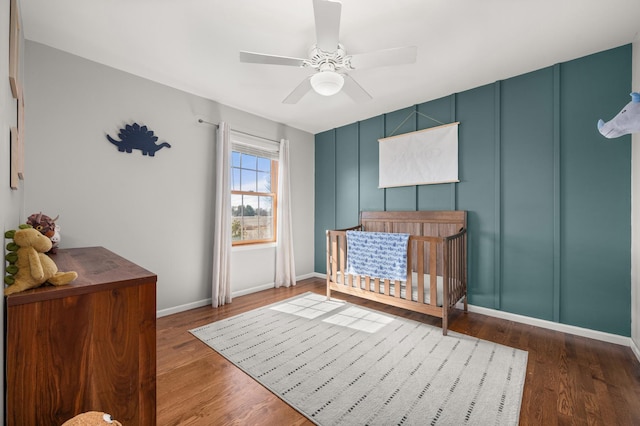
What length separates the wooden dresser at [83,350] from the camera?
2.68 ft

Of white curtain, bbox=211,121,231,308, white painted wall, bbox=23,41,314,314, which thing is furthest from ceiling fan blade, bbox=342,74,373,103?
Result: white painted wall, bbox=23,41,314,314

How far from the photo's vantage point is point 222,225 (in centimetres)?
310

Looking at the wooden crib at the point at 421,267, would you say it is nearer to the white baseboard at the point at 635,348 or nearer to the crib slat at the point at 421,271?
the crib slat at the point at 421,271

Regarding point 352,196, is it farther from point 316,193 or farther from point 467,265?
point 467,265

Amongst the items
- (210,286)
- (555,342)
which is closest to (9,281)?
(210,286)

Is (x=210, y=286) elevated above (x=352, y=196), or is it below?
below

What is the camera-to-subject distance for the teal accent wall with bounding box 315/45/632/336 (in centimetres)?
218

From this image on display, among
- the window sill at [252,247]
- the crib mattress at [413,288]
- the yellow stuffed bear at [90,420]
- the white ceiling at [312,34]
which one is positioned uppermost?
the white ceiling at [312,34]

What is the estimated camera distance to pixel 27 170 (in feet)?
6.82

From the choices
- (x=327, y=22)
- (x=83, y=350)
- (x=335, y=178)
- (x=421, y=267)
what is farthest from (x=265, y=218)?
(x=83, y=350)

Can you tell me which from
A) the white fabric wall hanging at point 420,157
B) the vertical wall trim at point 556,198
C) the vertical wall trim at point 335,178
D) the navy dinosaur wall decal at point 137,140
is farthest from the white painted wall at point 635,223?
the navy dinosaur wall decal at point 137,140

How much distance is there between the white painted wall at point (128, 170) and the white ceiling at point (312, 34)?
24cm

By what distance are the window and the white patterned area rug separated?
1.23 meters

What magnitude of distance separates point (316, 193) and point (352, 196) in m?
0.74
